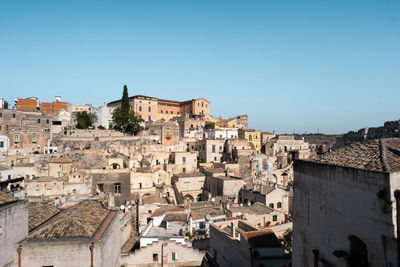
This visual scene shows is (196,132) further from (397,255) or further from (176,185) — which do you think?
(397,255)

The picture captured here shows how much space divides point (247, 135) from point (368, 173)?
54.2 meters

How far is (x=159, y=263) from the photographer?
58.2ft

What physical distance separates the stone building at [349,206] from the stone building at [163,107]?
60.1m

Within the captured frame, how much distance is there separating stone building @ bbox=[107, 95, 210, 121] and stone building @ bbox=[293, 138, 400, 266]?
60109 millimetres

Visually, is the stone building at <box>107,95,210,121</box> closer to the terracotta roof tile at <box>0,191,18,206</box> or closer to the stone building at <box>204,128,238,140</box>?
the stone building at <box>204,128,238,140</box>

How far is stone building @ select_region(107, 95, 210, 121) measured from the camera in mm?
67575

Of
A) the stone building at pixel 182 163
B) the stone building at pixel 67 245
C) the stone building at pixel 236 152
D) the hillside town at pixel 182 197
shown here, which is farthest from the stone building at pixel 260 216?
the stone building at pixel 236 152

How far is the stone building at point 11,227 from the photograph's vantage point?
31.5 ft

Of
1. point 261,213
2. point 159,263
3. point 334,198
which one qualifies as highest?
point 334,198

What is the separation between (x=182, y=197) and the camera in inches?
1455

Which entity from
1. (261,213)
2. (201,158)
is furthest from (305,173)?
(201,158)

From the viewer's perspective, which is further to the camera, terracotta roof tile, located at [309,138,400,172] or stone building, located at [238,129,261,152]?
stone building, located at [238,129,261,152]

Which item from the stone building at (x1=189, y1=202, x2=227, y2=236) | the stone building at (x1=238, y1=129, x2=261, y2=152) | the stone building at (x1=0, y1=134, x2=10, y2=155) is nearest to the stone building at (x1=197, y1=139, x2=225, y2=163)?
the stone building at (x1=238, y1=129, x2=261, y2=152)

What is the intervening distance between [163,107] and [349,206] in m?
69.8
